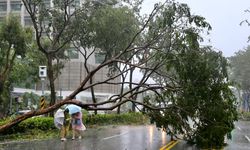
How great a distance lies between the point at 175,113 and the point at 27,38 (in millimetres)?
13939

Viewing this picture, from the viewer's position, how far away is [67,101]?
46.1ft

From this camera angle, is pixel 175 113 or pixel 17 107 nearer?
pixel 175 113

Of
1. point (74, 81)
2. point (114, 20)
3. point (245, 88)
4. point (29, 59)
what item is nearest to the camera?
point (114, 20)

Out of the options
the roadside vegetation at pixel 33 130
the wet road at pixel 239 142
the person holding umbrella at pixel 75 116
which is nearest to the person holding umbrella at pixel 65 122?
the person holding umbrella at pixel 75 116

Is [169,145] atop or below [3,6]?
below

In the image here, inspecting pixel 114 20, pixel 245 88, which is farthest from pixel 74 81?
pixel 114 20

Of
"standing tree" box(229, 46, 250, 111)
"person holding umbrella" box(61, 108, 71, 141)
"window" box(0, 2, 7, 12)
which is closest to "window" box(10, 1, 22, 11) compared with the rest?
"window" box(0, 2, 7, 12)

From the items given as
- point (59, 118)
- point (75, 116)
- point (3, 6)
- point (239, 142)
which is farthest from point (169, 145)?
point (3, 6)

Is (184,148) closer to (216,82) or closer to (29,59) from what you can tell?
(216,82)

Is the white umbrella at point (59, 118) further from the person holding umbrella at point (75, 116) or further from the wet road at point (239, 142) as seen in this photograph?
the wet road at point (239, 142)

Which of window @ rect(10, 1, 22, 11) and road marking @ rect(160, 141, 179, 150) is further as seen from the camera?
window @ rect(10, 1, 22, 11)

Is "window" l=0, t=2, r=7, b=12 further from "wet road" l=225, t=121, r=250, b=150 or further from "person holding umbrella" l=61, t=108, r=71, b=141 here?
"person holding umbrella" l=61, t=108, r=71, b=141

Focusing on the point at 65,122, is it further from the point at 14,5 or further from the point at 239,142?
the point at 14,5

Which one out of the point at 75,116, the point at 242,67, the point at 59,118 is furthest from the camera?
the point at 242,67
